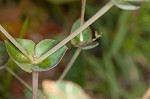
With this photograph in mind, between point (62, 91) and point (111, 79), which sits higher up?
point (111, 79)

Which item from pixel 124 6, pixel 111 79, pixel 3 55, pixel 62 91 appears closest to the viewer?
pixel 62 91

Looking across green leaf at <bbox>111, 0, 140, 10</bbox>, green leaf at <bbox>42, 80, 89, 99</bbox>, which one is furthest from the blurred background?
green leaf at <bbox>42, 80, 89, 99</bbox>

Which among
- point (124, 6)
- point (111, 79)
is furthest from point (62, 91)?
point (111, 79)

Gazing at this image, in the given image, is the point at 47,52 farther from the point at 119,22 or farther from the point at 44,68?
the point at 119,22

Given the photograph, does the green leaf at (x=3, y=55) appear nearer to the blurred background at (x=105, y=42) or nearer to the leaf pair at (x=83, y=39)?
the leaf pair at (x=83, y=39)

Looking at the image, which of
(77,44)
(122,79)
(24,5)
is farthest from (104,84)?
(77,44)

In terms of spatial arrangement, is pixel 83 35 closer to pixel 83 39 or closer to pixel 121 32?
pixel 83 39

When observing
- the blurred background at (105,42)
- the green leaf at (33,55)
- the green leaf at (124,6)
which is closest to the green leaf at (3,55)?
the green leaf at (33,55)
